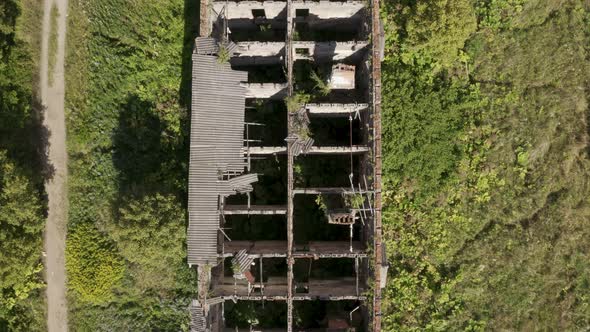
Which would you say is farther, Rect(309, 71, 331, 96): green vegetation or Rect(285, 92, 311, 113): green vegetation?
Rect(309, 71, 331, 96): green vegetation

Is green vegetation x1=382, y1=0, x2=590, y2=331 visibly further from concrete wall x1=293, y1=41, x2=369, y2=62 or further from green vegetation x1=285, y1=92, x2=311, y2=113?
green vegetation x1=285, y1=92, x2=311, y2=113

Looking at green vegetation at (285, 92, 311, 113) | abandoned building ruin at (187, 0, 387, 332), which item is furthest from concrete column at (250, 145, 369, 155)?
green vegetation at (285, 92, 311, 113)

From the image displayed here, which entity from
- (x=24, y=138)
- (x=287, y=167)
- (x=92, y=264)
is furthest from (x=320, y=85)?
(x=24, y=138)

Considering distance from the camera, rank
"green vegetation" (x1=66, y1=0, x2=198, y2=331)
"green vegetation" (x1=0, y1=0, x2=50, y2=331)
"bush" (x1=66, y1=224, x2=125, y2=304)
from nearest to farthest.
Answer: "green vegetation" (x1=0, y1=0, x2=50, y2=331)
"bush" (x1=66, y1=224, x2=125, y2=304)
"green vegetation" (x1=66, y1=0, x2=198, y2=331)

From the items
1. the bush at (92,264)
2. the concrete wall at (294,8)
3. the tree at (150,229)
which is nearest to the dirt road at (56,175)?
the bush at (92,264)

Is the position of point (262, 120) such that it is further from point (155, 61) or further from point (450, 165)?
point (450, 165)

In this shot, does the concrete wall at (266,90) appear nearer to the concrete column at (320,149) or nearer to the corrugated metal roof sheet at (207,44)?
the corrugated metal roof sheet at (207,44)
